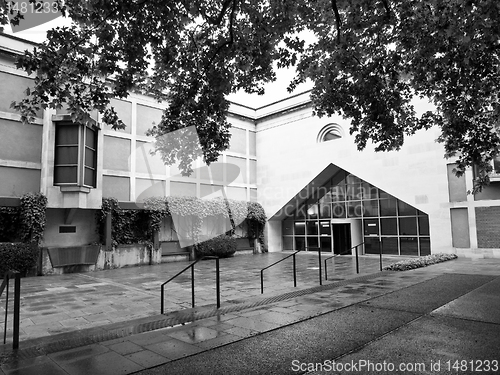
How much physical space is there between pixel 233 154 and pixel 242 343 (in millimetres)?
18883

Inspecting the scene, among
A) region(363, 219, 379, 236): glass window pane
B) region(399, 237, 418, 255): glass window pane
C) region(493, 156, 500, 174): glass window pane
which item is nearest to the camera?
region(493, 156, 500, 174): glass window pane

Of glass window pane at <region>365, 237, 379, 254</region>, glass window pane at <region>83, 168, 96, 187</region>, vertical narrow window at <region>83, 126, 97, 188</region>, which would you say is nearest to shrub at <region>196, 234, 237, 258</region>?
glass window pane at <region>83, 168, 96, 187</region>

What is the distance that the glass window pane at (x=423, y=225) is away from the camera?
679 inches

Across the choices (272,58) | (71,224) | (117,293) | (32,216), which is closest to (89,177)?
(71,224)

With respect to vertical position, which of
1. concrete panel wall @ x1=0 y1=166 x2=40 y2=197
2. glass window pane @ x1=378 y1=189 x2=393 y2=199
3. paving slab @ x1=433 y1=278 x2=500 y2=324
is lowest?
paving slab @ x1=433 y1=278 x2=500 y2=324

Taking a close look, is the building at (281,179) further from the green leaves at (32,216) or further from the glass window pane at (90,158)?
the green leaves at (32,216)

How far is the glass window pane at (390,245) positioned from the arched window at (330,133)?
626 centimetres

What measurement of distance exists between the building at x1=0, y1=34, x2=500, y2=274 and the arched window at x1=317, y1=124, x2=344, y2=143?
65mm

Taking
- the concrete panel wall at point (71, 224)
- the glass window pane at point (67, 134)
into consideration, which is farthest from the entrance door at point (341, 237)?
the glass window pane at point (67, 134)

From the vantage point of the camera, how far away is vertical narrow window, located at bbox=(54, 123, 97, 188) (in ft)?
47.2

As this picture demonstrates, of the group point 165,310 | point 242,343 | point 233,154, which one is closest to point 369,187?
point 233,154

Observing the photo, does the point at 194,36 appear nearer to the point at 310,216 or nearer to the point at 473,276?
the point at 473,276

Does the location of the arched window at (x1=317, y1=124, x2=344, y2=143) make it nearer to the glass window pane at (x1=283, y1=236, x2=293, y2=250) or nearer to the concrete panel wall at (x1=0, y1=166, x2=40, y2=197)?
the glass window pane at (x1=283, y1=236, x2=293, y2=250)

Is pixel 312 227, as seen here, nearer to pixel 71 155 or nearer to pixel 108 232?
pixel 108 232
